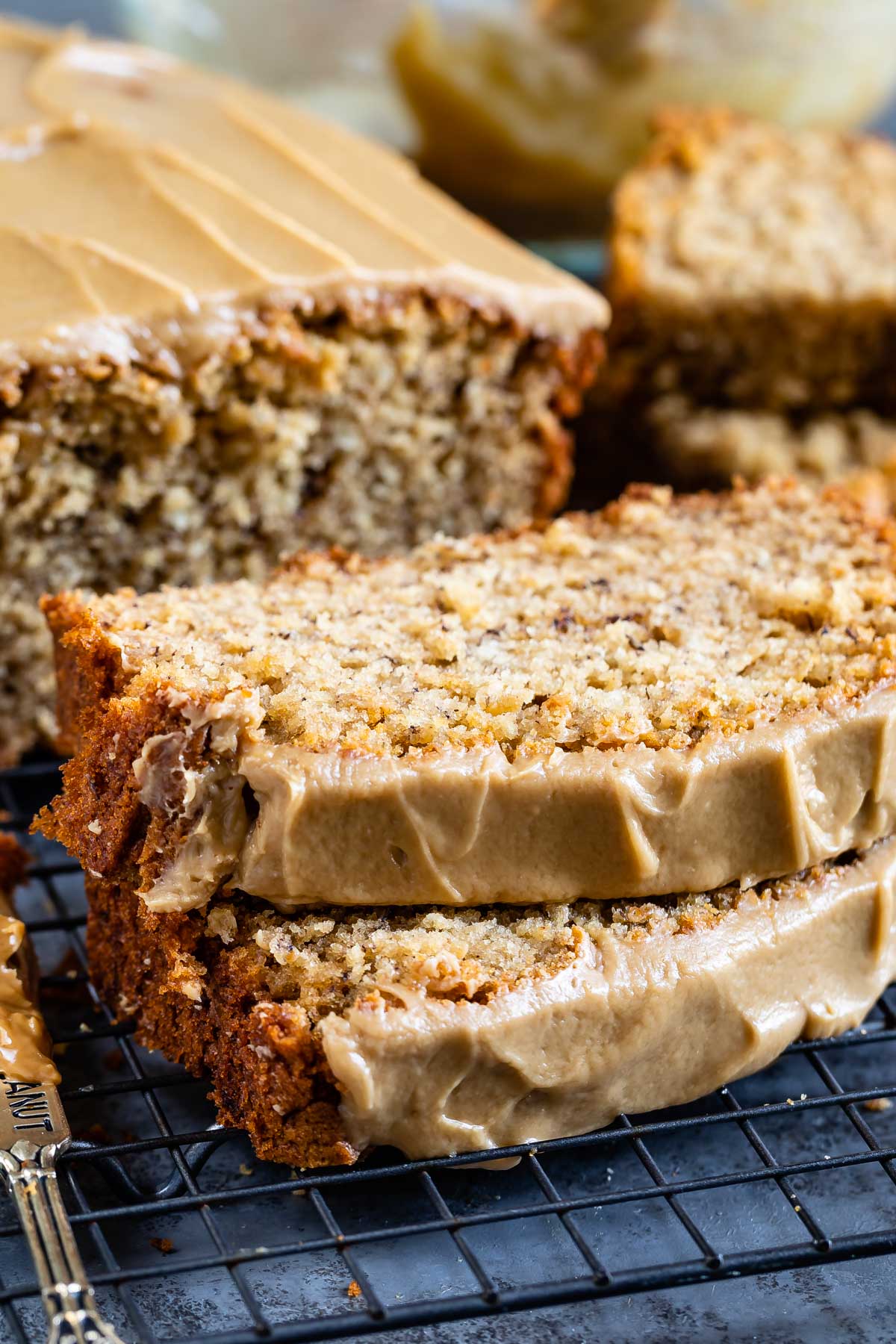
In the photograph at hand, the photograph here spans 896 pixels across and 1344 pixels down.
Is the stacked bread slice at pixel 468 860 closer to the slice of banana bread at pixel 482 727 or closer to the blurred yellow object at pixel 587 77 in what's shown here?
the slice of banana bread at pixel 482 727

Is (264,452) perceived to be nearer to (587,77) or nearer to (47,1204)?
(47,1204)

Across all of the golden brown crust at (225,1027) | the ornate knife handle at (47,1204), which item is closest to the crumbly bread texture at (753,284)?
the golden brown crust at (225,1027)

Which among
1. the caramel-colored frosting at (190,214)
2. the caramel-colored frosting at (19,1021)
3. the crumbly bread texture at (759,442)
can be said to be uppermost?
the caramel-colored frosting at (190,214)

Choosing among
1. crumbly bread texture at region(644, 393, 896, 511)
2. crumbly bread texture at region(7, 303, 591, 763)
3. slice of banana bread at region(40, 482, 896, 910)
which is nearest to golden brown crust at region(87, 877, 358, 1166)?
slice of banana bread at region(40, 482, 896, 910)

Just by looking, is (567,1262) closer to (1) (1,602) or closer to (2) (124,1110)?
(2) (124,1110)

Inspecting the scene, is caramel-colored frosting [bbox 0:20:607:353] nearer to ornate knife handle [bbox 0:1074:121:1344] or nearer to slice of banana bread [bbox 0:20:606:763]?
slice of banana bread [bbox 0:20:606:763]

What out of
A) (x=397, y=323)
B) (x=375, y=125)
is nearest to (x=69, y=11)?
(x=375, y=125)
